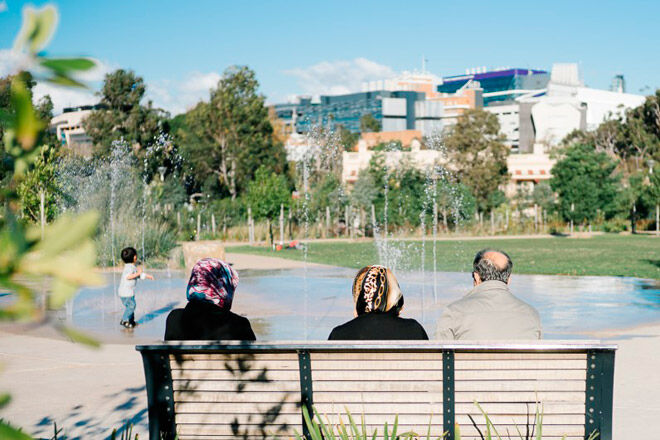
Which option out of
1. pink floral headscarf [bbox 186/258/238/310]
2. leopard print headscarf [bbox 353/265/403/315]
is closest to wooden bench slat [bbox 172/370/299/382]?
leopard print headscarf [bbox 353/265/403/315]

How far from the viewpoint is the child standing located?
32.3ft

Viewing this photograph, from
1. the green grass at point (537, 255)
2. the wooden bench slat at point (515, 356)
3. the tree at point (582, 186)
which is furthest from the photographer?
the tree at point (582, 186)

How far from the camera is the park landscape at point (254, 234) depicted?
30.0 inches

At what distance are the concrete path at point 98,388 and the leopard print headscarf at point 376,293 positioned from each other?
1.88m

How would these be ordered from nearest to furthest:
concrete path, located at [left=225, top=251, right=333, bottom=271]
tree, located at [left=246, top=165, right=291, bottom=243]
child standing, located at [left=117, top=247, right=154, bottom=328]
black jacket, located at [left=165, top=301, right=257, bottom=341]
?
black jacket, located at [left=165, top=301, right=257, bottom=341], child standing, located at [left=117, top=247, right=154, bottom=328], concrete path, located at [left=225, top=251, right=333, bottom=271], tree, located at [left=246, top=165, right=291, bottom=243]

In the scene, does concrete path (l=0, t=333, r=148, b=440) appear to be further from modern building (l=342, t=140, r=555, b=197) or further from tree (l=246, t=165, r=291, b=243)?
modern building (l=342, t=140, r=555, b=197)

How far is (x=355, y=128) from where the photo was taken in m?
150

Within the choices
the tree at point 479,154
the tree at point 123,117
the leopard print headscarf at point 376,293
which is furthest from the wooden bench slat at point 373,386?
the tree at point 479,154

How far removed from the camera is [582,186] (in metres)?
37.3

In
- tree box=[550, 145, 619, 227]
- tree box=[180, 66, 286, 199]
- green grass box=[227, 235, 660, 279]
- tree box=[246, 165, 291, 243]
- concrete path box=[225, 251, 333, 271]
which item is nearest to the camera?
green grass box=[227, 235, 660, 279]

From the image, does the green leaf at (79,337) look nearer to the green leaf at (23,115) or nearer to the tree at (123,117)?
the green leaf at (23,115)

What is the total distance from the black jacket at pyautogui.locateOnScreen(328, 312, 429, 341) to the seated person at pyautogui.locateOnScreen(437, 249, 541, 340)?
36 centimetres

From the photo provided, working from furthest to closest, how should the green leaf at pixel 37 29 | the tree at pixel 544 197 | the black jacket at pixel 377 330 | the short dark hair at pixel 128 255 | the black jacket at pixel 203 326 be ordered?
the tree at pixel 544 197 < the short dark hair at pixel 128 255 < the black jacket at pixel 203 326 < the black jacket at pixel 377 330 < the green leaf at pixel 37 29

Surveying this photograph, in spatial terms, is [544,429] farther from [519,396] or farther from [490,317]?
[490,317]
